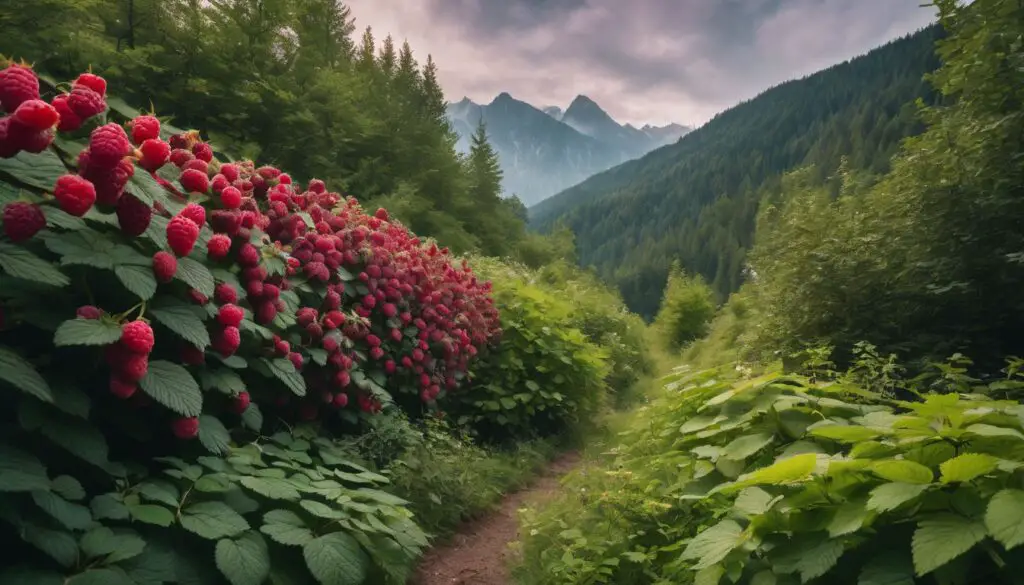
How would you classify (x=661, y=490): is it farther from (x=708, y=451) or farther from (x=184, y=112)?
(x=184, y=112)

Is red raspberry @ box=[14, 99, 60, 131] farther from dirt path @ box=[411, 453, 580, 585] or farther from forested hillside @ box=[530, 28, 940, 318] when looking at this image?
forested hillside @ box=[530, 28, 940, 318]

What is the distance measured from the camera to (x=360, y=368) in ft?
13.1

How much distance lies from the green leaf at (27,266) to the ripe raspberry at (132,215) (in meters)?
0.30

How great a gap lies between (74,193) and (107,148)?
179 millimetres

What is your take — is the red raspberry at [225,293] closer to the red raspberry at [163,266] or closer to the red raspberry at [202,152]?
the red raspberry at [163,266]

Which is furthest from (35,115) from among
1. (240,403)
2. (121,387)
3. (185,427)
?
(240,403)

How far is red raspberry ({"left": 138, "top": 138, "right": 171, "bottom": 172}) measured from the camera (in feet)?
6.74

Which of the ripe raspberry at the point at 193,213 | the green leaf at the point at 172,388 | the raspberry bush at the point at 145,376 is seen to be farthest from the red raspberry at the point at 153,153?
the green leaf at the point at 172,388

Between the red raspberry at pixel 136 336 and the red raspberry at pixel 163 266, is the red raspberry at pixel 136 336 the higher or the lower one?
the lower one

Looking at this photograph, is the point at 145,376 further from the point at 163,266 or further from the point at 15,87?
the point at 15,87

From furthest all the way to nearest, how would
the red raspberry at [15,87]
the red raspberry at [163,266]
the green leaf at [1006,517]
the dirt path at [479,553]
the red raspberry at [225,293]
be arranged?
1. the dirt path at [479,553]
2. the red raspberry at [225,293]
3. the red raspberry at [163,266]
4. the red raspberry at [15,87]
5. the green leaf at [1006,517]

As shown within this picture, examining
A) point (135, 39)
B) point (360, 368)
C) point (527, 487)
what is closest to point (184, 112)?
point (135, 39)

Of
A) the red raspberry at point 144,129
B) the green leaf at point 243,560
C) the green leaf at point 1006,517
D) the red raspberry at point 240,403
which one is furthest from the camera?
the red raspberry at point 240,403

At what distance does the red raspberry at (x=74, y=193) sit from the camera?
1.66 meters
